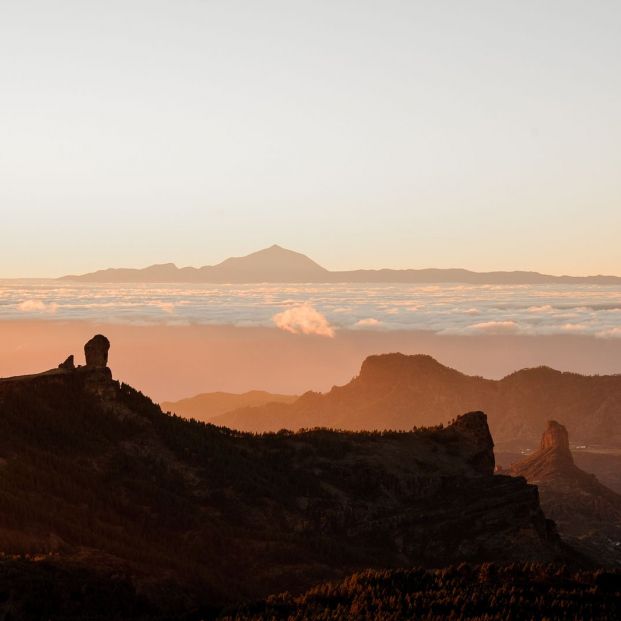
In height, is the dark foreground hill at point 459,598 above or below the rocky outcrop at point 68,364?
below

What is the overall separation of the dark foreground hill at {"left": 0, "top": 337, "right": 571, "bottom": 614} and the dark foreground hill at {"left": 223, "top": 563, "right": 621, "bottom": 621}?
13.0 m

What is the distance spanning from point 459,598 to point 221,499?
6097 centimetres

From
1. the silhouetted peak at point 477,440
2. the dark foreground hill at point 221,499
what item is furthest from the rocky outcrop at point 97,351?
the silhouetted peak at point 477,440

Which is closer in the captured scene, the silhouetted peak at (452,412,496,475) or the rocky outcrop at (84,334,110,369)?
the rocky outcrop at (84,334,110,369)

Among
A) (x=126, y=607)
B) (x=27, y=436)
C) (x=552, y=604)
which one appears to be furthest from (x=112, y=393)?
(x=552, y=604)

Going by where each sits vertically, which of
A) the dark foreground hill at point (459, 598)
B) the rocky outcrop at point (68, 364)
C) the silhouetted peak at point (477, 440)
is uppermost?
the rocky outcrop at point (68, 364)

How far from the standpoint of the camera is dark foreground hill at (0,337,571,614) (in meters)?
78.5

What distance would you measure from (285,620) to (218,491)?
2424 inches

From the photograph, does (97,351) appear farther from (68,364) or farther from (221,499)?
(221,499)

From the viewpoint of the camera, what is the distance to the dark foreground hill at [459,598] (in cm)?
4703

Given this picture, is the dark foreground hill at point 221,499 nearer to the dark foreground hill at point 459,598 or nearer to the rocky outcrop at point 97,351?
the rocky outcrop at point 97,351

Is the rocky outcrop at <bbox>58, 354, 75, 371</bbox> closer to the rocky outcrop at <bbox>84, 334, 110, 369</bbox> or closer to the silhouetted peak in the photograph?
the rocky outcrop at <bbox>84, 334, 110, 369</bbox>

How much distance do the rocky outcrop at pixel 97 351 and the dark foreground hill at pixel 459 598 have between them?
2678 inches

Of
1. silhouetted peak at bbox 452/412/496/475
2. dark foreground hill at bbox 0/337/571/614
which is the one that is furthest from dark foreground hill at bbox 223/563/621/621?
silhouetted peak at bbox 452/412/496/475
